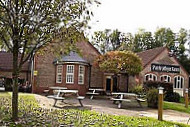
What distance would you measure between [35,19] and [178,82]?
94.2 feet

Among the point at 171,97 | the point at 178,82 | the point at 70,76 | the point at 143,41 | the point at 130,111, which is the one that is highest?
the point at 143,41

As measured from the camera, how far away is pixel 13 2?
814 cm

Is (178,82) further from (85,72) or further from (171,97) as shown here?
(85,72)

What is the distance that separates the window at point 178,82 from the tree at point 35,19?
27.5 m

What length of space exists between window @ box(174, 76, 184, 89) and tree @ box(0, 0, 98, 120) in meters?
27.5

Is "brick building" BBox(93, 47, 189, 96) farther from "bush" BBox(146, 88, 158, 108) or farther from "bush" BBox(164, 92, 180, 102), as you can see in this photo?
"bush" BBox(146, 88, 158, 108)

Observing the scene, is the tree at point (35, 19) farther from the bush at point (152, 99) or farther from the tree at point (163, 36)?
the tree at point (163, 36)

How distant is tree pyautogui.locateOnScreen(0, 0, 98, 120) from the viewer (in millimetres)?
8000

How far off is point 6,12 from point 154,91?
37.6ft

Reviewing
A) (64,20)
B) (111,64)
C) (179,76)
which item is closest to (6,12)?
(64,20)

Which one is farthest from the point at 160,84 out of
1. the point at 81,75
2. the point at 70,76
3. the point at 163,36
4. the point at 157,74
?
the point at 163,36

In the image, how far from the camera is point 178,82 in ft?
111

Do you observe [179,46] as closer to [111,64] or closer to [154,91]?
[111,64]

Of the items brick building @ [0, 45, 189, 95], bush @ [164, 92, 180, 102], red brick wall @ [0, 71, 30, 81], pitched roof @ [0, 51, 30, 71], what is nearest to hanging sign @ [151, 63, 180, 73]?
brick building @ [0, 45, 189, 95]
